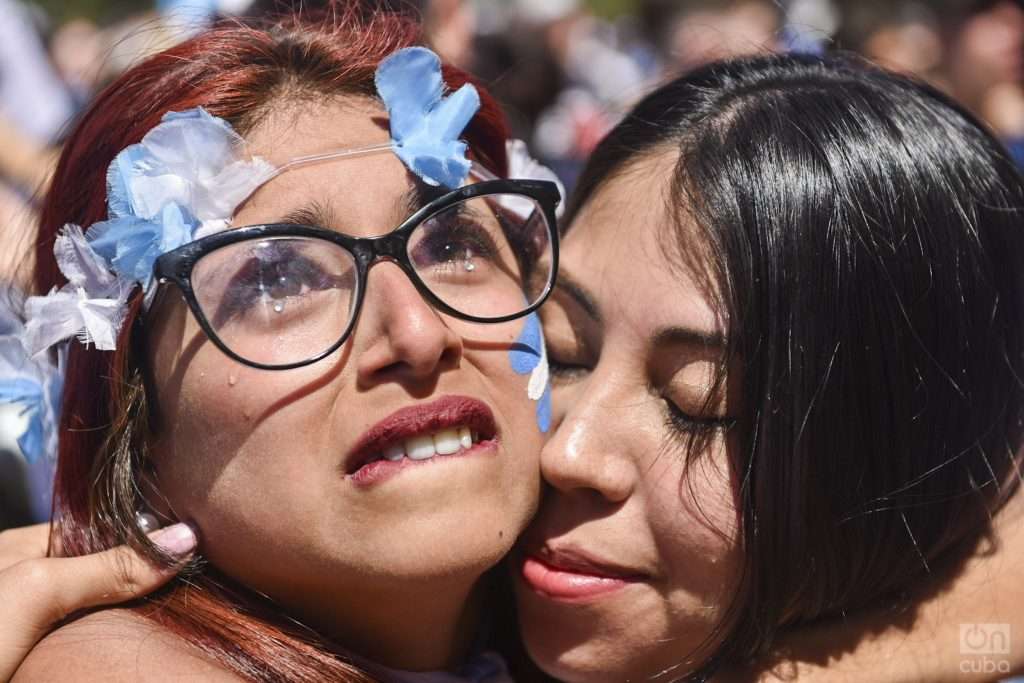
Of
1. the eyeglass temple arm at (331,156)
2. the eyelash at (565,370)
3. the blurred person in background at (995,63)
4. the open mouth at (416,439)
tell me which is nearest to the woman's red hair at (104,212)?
the eyeglass temple arm at (331,156)

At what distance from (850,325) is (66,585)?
139 centimetres

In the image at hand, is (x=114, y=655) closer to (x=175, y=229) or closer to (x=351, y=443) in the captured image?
(x=351, y=443)

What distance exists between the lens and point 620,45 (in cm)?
954

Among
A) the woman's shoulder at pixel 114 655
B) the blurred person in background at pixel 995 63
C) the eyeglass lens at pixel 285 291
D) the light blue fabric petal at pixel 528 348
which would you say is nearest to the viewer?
the woman's shoulder at pixel 114 655

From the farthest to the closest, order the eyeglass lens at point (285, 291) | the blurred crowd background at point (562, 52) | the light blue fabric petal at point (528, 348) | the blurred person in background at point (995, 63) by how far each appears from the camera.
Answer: the blurred person in background at point (995, 63) → the blurred crowd background at point (562, 52) → the light blue fabric petal at point (528, 348) → the eyeglass lens at point (285, 291)

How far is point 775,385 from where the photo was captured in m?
1.90

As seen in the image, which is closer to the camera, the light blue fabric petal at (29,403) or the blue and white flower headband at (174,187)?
the blue and white flower headband at (174,187)

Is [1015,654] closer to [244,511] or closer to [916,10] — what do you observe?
[244,511]

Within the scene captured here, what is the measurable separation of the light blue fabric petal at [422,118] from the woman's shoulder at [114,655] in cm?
88

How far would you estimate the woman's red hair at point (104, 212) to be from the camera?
188 cm

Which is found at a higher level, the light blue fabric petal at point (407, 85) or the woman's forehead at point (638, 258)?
the light blue fabric petal at point (407, 85)

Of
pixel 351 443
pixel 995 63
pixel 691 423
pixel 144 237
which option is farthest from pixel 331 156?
pixel 995 63

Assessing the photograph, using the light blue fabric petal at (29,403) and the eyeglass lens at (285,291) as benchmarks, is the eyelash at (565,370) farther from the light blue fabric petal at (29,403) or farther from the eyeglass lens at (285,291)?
the light blue fabric petal at (29,403)

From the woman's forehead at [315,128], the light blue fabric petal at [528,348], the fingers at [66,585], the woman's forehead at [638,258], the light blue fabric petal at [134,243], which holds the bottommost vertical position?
the fingers at [66,585]
